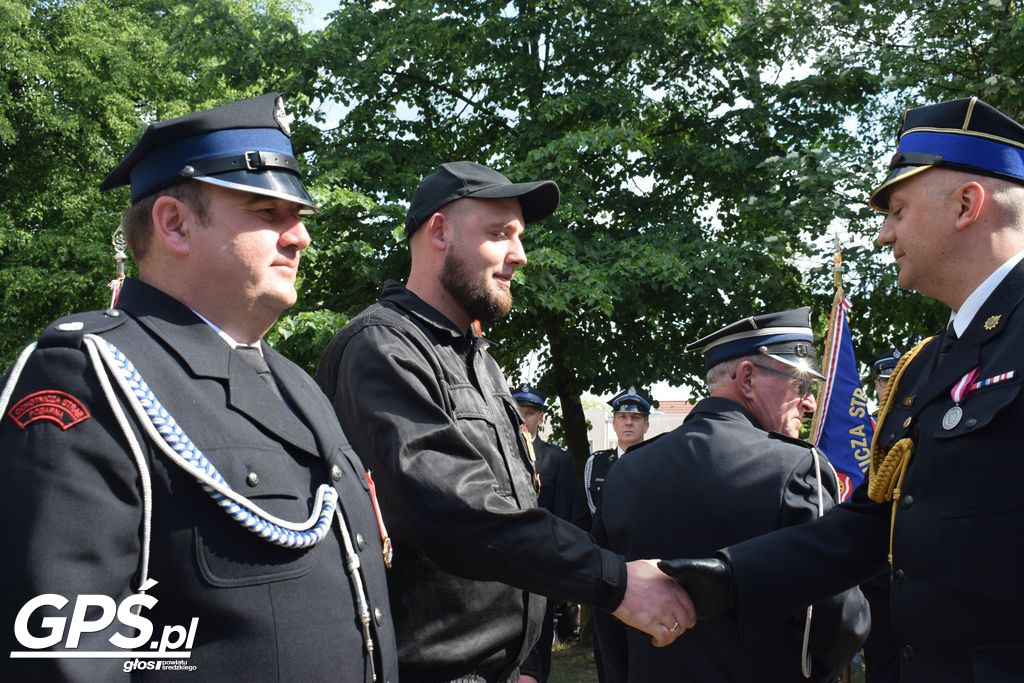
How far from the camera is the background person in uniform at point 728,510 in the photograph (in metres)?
3.68

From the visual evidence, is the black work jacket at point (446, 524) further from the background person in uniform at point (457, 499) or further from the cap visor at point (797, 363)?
the cap visor at point (797, 363)

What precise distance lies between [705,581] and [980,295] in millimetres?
1244

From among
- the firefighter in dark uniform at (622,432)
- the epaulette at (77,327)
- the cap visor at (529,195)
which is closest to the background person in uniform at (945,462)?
the cap visor at (529,195)

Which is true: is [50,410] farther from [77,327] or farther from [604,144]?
[604,144]

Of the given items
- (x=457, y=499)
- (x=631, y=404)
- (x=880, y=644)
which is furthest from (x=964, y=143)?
(x=631, y=404)

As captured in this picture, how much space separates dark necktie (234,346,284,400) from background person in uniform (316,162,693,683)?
63 centimetres

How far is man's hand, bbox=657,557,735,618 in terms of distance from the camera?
3262 mm

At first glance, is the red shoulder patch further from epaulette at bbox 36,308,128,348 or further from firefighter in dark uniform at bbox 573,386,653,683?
firefighter in dark uniform at bbox 573,386,653,683

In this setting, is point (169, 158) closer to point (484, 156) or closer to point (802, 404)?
point (802, 404)

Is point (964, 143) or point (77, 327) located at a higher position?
point (964, 143)

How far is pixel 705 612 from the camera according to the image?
10.9 ft

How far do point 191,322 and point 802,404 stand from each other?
9.55 feet

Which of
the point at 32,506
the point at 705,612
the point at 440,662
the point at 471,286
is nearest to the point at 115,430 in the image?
the point at 32,506

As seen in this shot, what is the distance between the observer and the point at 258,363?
94.7 inches
